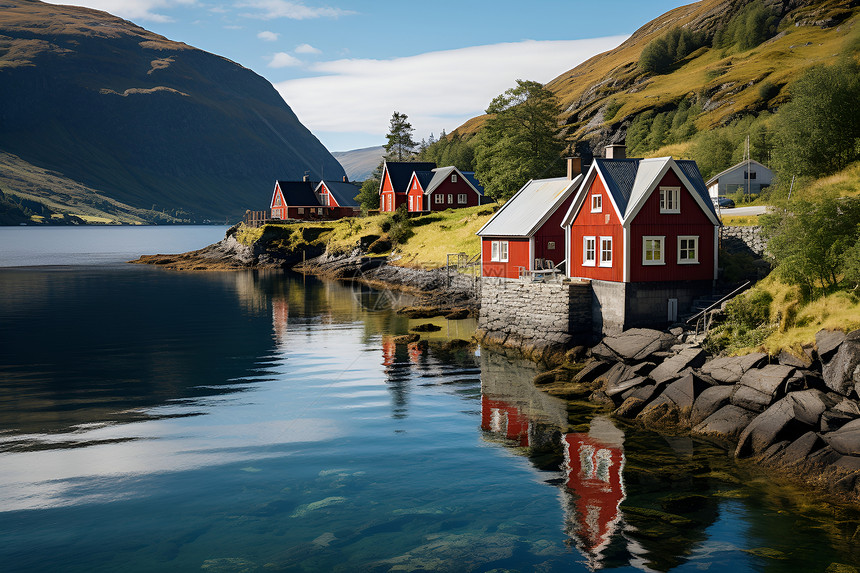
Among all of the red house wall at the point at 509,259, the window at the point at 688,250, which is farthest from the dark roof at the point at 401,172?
the window at the point at 688,250

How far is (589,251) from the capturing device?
39.9 m

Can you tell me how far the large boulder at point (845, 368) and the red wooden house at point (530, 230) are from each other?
24.0 metres

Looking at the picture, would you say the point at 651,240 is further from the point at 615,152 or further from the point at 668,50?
the point at 668,50

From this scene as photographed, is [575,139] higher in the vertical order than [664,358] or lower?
higher

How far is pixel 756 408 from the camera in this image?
24.9 metres

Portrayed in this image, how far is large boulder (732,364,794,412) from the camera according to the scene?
24.7 meters

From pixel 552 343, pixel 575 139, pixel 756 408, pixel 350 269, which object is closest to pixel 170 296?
pixel 350 269

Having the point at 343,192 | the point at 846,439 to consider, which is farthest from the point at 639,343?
the point at 343,192

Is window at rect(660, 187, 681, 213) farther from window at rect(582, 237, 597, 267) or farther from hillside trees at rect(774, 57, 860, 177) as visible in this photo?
hillside trees at rect(774, 57, 860, 177)

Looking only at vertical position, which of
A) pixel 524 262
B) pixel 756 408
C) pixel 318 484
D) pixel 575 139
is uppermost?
pixel 575 139

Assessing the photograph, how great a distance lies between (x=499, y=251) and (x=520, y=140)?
33.1 meters

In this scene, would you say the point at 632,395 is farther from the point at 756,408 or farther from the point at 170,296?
the point at 170,296

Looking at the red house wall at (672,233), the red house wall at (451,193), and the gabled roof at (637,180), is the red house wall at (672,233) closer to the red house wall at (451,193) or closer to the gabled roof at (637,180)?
the gabled roof at (637,180)

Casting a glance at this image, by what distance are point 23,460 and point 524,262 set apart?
33770mm
